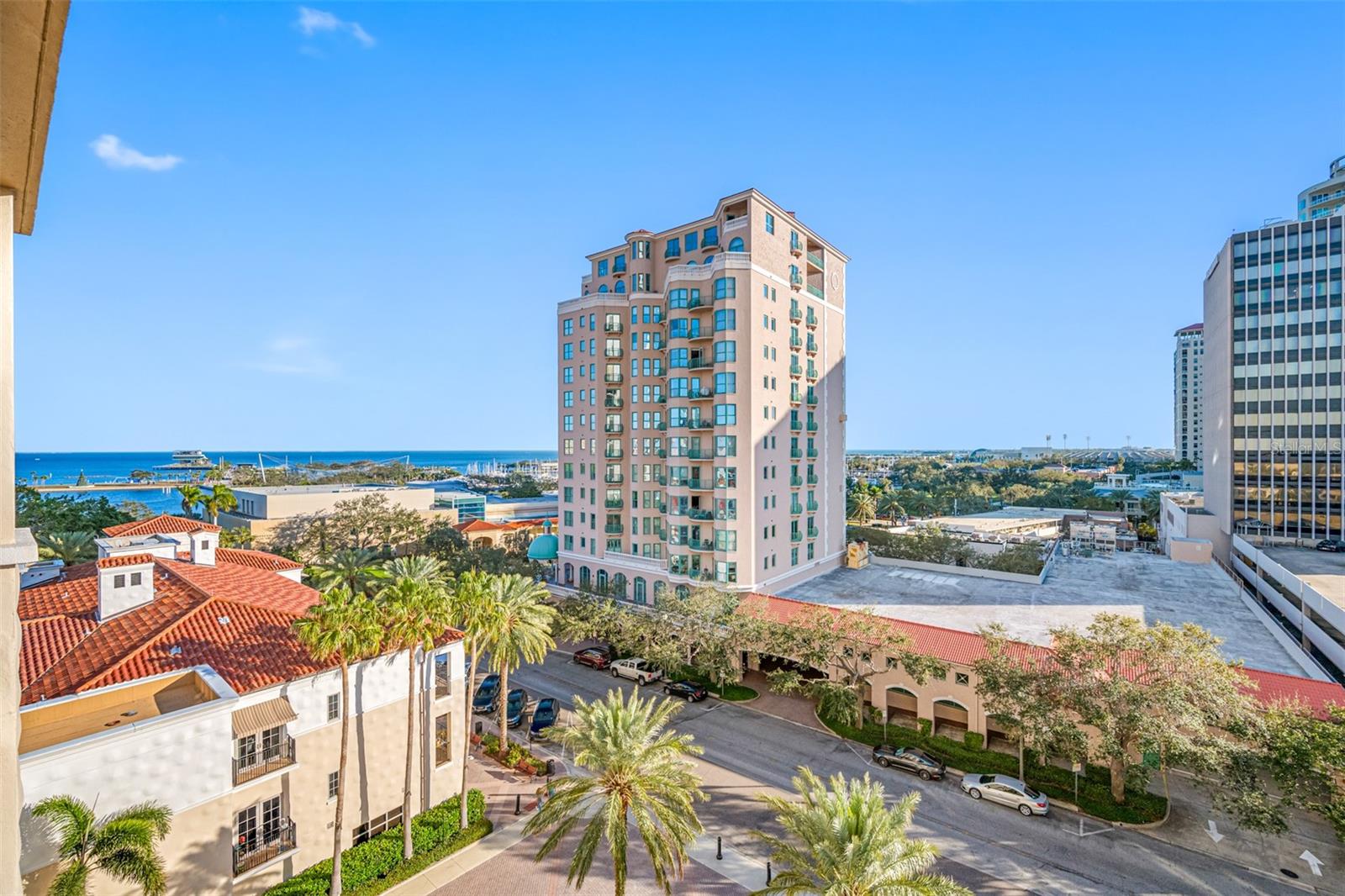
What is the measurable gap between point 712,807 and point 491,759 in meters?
12.2

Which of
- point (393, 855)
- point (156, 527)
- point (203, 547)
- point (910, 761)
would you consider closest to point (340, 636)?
point (393, 855)

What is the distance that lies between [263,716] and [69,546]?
1679 inches

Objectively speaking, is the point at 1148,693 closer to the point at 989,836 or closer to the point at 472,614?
the point at 989,836

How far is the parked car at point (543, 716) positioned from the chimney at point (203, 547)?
2001cm

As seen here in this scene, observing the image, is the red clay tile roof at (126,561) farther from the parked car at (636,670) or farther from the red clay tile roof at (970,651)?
the red clay tile roof at (970,651)

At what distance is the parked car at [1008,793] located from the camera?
2545cm

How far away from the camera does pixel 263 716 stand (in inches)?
786

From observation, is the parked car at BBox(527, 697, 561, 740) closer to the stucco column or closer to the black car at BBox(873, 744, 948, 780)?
the black car at BBox(873, 744, 948, 780)

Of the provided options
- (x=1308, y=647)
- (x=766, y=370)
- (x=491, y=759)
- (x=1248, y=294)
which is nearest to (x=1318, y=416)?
(x=1248, y=294)

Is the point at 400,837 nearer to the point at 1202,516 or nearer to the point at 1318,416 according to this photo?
the point at 1202,516

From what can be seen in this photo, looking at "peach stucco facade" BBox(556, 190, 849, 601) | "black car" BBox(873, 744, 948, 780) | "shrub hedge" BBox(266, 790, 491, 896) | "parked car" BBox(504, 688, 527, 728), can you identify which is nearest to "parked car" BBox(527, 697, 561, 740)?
"parked car" BBox(504, 688, 527, 728)

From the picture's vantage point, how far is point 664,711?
22.7 meters

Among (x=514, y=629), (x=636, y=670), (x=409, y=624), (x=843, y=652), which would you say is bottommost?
(x=636, y=670)

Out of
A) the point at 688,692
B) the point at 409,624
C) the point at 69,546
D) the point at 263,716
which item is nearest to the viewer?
the point at 263,716
